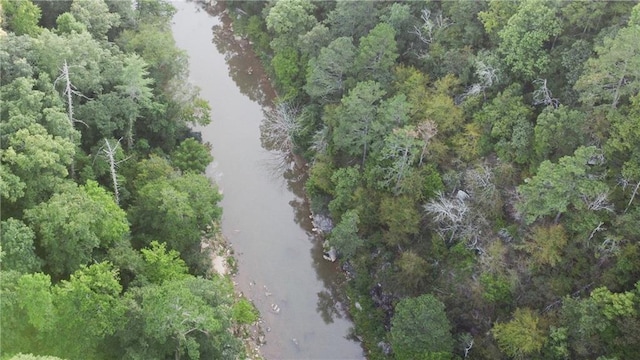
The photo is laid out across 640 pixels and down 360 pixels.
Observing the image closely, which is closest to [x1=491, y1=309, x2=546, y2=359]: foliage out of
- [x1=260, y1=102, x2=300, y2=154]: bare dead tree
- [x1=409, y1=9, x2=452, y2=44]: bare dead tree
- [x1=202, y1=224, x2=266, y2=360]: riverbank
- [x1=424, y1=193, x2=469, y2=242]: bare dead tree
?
[x1=424, y1=193, x2=469, y2=242]: bare dead tree

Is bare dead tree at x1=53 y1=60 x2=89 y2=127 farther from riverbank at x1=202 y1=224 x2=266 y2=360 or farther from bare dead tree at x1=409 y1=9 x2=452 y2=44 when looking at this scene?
bare dead tree at x1=409 y1=9 x2=452 y2=44

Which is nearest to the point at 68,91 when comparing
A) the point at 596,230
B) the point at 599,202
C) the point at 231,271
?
the point at 231,271

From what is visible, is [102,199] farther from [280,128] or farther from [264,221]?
[280,128]

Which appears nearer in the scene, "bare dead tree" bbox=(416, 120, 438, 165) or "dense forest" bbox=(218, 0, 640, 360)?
"dense forest" bbox=(218, 0, 640, 360)

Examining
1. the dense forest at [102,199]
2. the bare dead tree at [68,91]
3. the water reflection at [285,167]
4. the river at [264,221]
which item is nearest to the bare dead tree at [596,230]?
the river at [264,221]

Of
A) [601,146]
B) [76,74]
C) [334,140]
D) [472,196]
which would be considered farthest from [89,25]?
[601,146]
